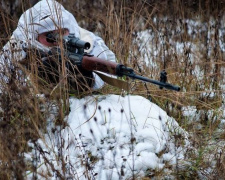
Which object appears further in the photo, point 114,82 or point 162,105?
point 162,105

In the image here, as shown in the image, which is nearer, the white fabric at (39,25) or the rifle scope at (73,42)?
the rifle scope at (73,42)

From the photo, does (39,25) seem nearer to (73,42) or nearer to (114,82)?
(73,42)

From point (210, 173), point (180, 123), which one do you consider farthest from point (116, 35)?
point (210, 173)

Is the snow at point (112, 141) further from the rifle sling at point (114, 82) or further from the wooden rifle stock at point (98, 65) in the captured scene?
the wooden rifle stock at point (98, 65)

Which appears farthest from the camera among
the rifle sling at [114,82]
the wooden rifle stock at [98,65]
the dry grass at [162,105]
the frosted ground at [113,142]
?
the rifle sling at [114,82]

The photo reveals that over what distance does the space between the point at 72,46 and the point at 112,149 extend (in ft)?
2.61

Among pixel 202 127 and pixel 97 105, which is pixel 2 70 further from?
pixel 202 127

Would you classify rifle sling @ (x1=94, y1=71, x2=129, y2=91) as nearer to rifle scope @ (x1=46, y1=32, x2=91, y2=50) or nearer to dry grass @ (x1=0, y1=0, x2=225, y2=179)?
dry grass @ (x1=0, y1=0, x2=225, y2=179)

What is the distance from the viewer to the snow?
265 centimetres

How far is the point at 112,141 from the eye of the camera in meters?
2.92

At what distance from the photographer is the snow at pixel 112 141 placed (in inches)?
104

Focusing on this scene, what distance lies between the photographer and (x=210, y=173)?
265cm

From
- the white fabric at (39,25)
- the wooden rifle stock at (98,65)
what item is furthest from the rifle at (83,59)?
the white fabric at (39,25)

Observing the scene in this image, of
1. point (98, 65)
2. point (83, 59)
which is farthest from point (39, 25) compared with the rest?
point (98, 65)
